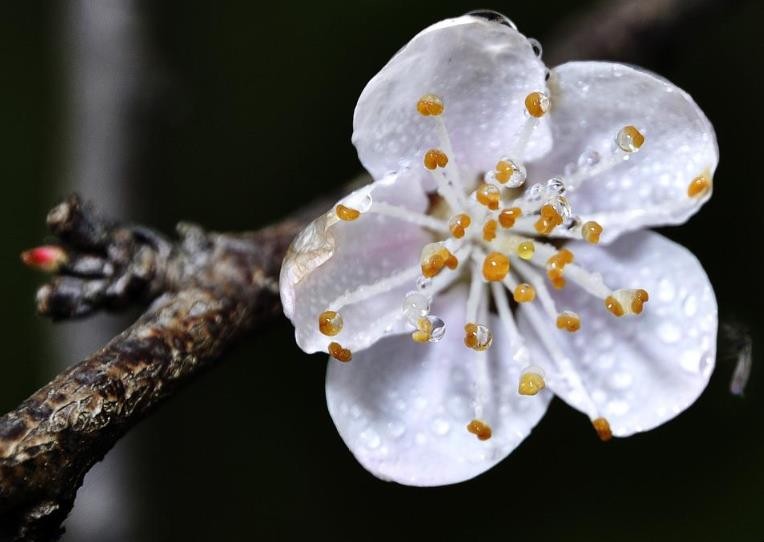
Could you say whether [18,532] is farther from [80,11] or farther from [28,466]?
[80,11]

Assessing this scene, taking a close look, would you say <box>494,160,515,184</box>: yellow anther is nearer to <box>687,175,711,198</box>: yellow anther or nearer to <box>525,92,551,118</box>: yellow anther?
<box>525,92,551,118</box>: yellow anther

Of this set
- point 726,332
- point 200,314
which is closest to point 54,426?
point 200,314

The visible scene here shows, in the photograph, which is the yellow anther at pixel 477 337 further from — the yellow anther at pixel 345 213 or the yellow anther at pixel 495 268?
the yellow anther at pixel 345 213

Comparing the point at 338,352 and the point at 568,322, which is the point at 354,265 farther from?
the point at 568,322

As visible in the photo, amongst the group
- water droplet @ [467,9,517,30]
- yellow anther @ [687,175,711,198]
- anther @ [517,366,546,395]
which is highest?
water droplet @ [467,9,517,30]

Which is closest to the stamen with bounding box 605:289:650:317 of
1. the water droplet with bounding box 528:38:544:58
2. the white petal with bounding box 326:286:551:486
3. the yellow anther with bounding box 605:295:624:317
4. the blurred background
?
the yellow anther with bounding box 605:295:624:317

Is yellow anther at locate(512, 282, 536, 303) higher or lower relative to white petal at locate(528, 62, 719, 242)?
lower

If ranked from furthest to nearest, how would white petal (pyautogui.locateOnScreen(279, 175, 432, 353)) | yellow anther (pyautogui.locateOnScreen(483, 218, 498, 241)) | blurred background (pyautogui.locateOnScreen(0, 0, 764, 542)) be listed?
1. blurred background (pyautogui.locateOnScreen(0, 0, 764, 542))
2. yellow anther (pyautogui.locateOnScreen(483, 218, 498, 241))
3. white petal (pyautogui.locateOnScreen(279, 175, 432, 353))

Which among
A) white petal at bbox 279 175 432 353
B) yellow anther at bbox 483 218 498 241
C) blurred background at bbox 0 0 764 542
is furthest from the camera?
blurred background at bbox 0 0 764 542
